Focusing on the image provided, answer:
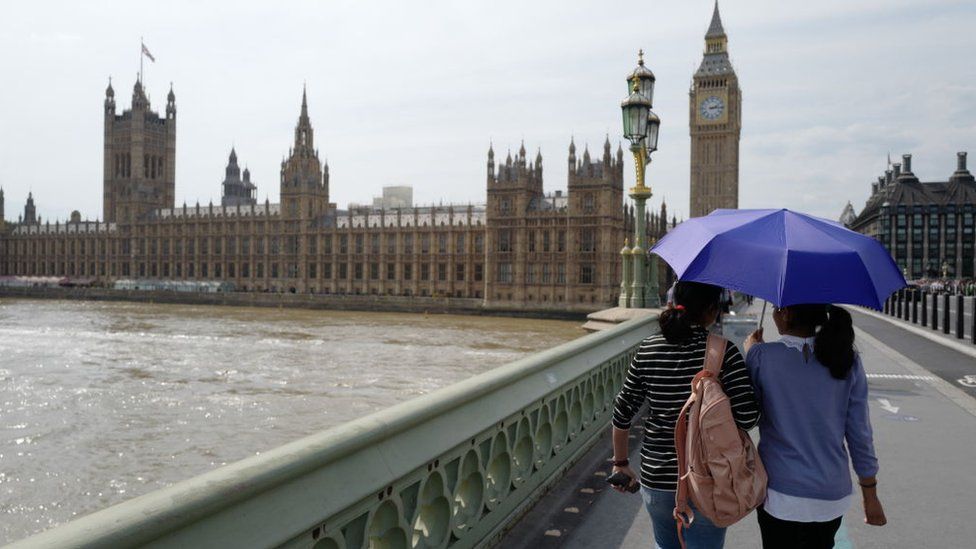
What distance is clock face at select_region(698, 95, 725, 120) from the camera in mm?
96312

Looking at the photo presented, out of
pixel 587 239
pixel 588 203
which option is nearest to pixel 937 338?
pixel 587 239

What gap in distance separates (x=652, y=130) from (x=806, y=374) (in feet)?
47.1

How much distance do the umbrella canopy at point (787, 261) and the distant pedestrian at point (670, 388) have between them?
16 centimetres

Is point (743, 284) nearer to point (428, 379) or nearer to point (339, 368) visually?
point (428, 379)

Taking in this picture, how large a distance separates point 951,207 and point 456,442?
114008mm

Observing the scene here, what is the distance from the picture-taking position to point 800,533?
3.39 metres

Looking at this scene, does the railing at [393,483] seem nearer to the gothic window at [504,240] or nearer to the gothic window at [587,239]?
the gothic window at [587,239]

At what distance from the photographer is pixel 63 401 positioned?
17953mm

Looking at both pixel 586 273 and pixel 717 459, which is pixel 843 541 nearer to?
pixel 717 459

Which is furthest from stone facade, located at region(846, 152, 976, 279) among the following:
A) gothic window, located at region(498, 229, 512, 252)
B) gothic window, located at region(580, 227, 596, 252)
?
gothic window, located at region(498, 229, 512, 252)

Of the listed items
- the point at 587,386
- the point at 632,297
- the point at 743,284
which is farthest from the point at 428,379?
the point at 743,284

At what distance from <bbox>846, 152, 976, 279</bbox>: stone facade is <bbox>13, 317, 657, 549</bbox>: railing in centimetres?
10594

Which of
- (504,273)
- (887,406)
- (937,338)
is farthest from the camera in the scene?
(504,273)

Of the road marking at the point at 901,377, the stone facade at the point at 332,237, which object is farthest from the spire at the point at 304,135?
the road marking at the point at 901,377
